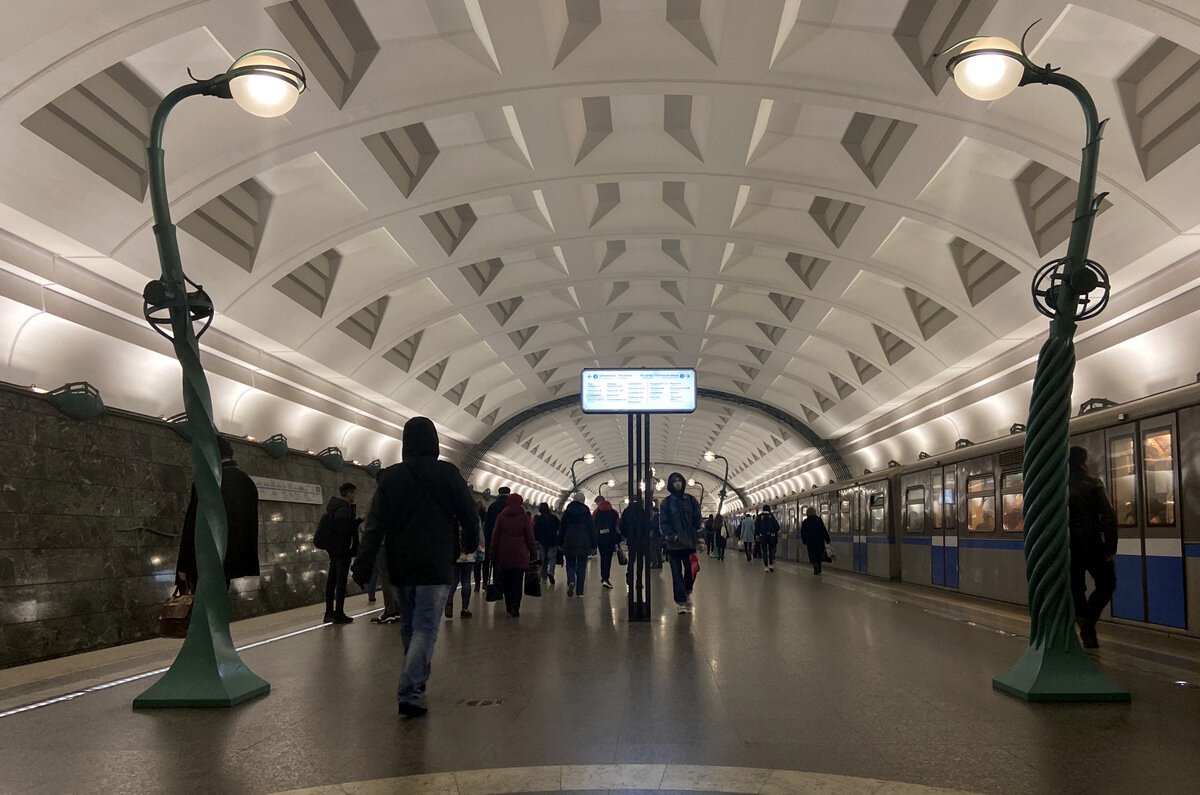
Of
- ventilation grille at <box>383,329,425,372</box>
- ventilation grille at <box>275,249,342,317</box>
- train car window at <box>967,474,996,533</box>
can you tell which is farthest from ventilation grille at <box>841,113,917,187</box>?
ventilation grille at <box>383,329,425,372</box>

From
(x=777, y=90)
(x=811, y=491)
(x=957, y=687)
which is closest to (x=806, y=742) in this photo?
(x=957, y=687)

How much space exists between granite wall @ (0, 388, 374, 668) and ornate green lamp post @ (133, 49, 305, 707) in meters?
3.52

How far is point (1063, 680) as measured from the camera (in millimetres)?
5758

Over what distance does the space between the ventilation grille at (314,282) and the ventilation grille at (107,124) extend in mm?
5057

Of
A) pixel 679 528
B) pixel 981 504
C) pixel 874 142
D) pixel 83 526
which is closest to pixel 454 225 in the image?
pixel 874 142

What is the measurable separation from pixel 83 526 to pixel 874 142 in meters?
11.5

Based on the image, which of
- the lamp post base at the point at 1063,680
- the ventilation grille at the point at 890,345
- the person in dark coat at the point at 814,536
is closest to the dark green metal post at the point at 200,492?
the lamp post base at the point at 1063,680

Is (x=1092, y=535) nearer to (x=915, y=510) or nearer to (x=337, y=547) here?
(x=337, y=547)

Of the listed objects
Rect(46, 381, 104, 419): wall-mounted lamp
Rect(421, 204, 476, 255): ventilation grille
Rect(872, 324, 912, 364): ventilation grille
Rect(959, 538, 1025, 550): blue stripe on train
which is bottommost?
Rect(959, 538, 1025, 550): blue stripe on train

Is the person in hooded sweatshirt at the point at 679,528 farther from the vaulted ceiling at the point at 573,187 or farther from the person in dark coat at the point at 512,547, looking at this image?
the vaulted ceiling at the point at 573,187

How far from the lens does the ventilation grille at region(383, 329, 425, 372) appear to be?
69.5 feet

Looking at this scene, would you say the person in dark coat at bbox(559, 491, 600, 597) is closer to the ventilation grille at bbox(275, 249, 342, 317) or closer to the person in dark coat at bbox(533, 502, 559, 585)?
the person in dark coat at bbox(533, 502, 559, 585)

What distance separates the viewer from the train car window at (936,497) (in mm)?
17594

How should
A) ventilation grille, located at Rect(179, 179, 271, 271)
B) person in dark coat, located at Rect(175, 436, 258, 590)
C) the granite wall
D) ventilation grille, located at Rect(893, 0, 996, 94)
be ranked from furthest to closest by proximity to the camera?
ventilation grille, located at Rect(179, 179, 271, 271) < ventilation grille, located at Rect(893, 0, 996, 94) < the granite wall < person in dark coat, located at Rect(175, 436, 258, 590)
